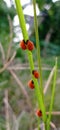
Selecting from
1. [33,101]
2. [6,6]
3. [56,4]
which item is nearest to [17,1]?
[33,101]

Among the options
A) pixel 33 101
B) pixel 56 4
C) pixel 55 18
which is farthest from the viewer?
pixel 55 18

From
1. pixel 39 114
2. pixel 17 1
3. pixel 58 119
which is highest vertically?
pixel 17 1

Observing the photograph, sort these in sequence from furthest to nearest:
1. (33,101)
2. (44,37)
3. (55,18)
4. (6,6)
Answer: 1. (44,37)
2. (55,18)
3. (6,6)
4. (33,101)

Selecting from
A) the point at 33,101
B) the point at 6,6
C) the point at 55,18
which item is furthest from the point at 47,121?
the point at 55,18

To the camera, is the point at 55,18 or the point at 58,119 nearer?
the point at 58,119

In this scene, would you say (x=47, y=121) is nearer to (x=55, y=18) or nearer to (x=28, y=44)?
(x=28, y=44)

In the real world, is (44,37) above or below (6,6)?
below
